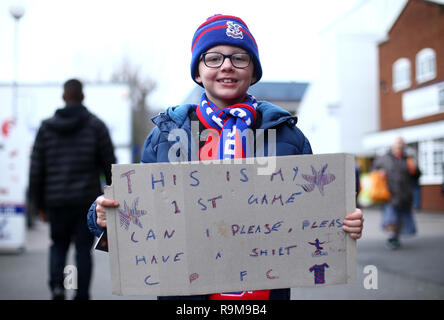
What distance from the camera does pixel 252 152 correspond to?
1876 mm

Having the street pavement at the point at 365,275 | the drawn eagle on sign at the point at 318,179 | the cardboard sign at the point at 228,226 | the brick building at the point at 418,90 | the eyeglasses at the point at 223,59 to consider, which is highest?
the brick building at the point at 418,90

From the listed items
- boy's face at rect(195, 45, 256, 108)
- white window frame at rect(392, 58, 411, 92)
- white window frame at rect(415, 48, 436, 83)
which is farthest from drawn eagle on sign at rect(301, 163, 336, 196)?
white window frame at rect(392, 58, 411, 92)

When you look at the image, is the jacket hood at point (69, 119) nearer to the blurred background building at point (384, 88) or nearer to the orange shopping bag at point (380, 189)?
the orange shopping bag at point (380, 189)

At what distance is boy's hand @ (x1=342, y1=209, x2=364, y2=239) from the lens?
65.6 inches

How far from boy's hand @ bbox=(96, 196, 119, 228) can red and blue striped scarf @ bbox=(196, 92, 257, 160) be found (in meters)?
Answer: 0.45

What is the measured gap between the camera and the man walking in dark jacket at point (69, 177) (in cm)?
385

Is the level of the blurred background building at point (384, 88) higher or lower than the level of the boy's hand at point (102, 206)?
higher

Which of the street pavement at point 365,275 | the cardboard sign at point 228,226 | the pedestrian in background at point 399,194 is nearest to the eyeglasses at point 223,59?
the cardboard sign at point 228,226

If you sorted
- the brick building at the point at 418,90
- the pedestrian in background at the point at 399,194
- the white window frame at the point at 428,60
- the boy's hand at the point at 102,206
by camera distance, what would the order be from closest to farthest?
the boy's hand at the point at 102,206
the pedestrian in background at the point at 399,194
the white window frame at the point at 428,60
the brick building at the point at 418,90

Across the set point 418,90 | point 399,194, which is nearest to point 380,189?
point 399,194

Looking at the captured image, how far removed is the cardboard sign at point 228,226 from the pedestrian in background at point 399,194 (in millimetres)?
6426
